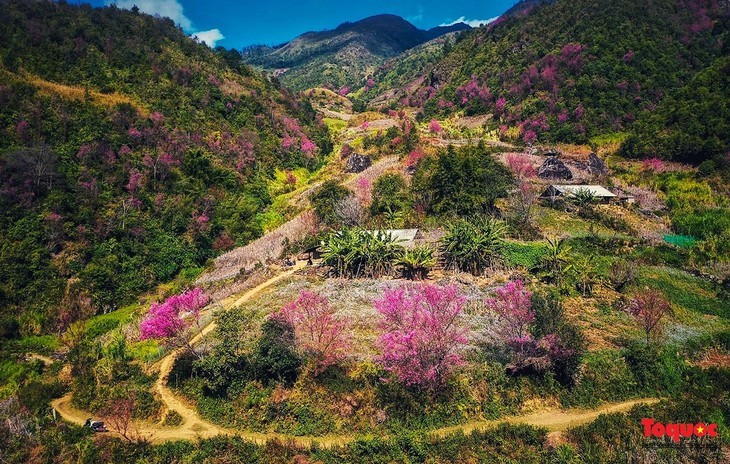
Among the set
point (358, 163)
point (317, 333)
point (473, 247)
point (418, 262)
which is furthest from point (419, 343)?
point (358, 163)

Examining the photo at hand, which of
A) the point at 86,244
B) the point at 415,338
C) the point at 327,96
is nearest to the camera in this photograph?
the point at 415,338

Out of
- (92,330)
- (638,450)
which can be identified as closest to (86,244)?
(92,330)

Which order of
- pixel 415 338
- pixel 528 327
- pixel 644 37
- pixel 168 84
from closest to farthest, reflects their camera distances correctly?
pixel 415 338
pixel 528 327
pixel 168 84
pixel 644 37

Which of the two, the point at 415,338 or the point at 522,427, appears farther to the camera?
the point at 415,338

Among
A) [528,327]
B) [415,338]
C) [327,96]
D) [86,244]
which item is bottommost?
[528,327]

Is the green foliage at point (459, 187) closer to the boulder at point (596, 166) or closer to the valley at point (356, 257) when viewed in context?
the valley at point (356, 257)

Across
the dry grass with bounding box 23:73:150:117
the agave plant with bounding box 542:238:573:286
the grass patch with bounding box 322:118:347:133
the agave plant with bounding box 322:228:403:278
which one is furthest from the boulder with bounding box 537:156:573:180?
the dry grass with bounding box 23:73:150:117

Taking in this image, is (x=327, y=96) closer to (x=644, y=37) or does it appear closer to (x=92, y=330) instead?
(x=644, y=37)

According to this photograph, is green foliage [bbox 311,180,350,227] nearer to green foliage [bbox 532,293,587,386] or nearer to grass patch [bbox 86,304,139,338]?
grass patch [bbox 86,304,139,338]
